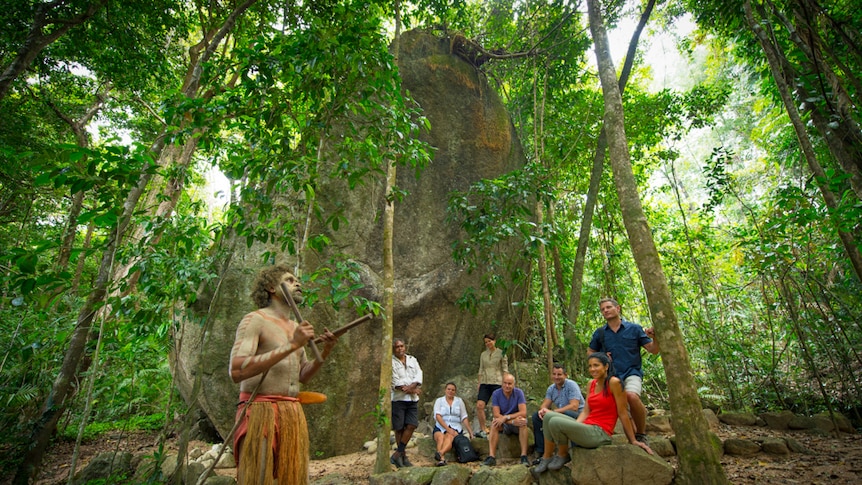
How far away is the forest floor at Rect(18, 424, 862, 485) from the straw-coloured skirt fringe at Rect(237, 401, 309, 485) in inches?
97.5

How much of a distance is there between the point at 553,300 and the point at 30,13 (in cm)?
916

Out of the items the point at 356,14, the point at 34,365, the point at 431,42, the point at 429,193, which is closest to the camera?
the point at 356,14

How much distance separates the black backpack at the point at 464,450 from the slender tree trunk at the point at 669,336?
8.32 ft

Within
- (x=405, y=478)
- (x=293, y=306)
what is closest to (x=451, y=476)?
(x=405, y=478)

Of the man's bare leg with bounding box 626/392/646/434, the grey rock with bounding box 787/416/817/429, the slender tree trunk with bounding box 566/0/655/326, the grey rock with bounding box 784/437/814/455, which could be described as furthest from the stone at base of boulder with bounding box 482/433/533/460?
the grey rock with bounding box 787/416/817/429

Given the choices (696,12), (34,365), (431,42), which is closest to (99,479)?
(34,365)

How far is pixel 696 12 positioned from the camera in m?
7.77

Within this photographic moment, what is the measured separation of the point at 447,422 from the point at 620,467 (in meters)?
2.47

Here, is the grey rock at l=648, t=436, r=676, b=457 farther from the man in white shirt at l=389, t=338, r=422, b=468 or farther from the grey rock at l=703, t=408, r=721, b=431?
the man in white shirt at l=389, t=338, r=422, b=468

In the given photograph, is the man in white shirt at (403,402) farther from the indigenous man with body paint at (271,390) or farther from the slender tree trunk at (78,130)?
the slender tree trunk at (78,130)

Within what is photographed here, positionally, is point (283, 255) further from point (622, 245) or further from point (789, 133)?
point (789, 133)

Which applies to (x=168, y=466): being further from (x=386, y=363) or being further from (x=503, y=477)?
(x=503, y=477)

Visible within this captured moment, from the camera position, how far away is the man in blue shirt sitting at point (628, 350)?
449 centimetres

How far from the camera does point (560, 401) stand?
5332 millimetres
